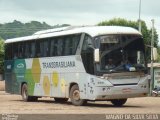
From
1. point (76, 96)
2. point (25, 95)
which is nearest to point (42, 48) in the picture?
point (25, 95)

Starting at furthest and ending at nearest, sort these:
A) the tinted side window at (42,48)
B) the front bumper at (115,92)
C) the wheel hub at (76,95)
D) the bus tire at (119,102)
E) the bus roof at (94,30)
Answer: the tinted side window at (42,48), the bus tire at (119,102), the wheel hub at (76,95), the bus roof at (94,30), the front bumper at (115,92)

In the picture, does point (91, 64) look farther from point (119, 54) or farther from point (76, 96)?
point (76, 96)

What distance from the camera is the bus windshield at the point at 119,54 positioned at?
24250 mm

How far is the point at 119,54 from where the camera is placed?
2438 centimetres

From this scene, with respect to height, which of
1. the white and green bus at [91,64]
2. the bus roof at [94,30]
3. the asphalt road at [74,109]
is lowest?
the asphalt road at [74,109]

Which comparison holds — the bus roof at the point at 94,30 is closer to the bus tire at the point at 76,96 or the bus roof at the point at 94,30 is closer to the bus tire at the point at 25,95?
the bus tire at the point at 76,96

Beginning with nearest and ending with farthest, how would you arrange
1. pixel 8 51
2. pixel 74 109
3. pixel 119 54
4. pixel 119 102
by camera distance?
pixel 74 109
pixel 119 54
pixel 119 102
pixel 8 51

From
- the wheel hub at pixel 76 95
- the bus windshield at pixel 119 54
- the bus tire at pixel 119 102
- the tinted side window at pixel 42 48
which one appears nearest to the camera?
the bus windshield at pixel 119 54

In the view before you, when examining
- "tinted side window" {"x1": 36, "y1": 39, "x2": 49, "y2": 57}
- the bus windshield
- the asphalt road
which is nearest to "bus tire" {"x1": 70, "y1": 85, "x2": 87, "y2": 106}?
the asphalt road

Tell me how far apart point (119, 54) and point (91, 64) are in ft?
4.14

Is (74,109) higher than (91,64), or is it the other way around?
(91,64)

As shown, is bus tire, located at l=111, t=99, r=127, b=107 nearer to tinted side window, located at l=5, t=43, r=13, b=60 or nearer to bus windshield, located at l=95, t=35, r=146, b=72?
bus windshield, located at l=95, t=35, r=146, b=72

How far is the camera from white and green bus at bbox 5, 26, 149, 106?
24.3m

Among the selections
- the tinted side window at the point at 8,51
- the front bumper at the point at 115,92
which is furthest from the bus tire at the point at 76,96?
the tinted side window at the point at 8,51
